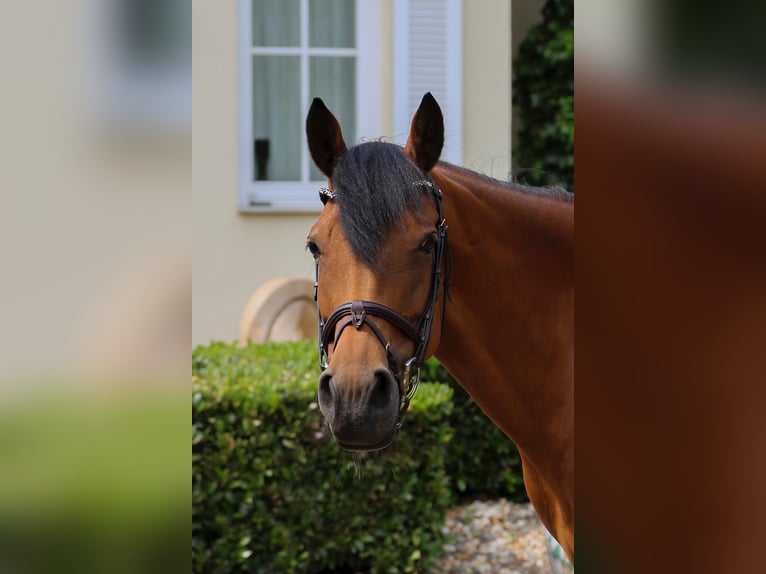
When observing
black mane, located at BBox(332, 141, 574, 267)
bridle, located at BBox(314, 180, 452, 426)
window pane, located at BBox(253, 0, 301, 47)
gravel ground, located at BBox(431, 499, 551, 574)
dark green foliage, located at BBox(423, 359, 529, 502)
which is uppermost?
window pane, located at BBox(253, 0, 301, 47)

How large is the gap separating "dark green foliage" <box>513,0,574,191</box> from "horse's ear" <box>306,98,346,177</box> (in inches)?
174

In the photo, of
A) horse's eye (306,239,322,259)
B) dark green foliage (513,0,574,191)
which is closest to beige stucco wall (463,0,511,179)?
dark green foliage (513,0,574,191)

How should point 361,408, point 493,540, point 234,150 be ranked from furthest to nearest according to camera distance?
point 234,150, point 493,540, point 361,408

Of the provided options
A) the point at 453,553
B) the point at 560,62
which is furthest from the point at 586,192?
the point at 560,62

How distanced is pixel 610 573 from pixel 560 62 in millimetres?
6294

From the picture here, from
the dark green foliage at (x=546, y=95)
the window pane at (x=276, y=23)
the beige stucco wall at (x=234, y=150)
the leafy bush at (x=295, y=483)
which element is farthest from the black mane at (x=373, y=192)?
the dark green foliage at (x=546, y=95)

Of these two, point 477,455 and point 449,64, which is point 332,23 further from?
point 477,455

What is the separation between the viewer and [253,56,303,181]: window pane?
19.2ft

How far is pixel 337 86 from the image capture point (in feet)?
19.6

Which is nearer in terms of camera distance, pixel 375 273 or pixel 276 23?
pixel 375 273

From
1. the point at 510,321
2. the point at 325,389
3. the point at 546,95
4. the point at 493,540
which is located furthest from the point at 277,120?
the point at 325,389

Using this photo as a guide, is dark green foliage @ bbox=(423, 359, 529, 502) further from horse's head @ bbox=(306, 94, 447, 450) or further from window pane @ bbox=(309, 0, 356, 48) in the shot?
horse's head @ bbox=(306, 94, 447, 450)

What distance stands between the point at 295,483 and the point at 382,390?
7.44 feet

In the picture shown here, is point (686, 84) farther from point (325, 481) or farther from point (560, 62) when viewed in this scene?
point (560, 62)
